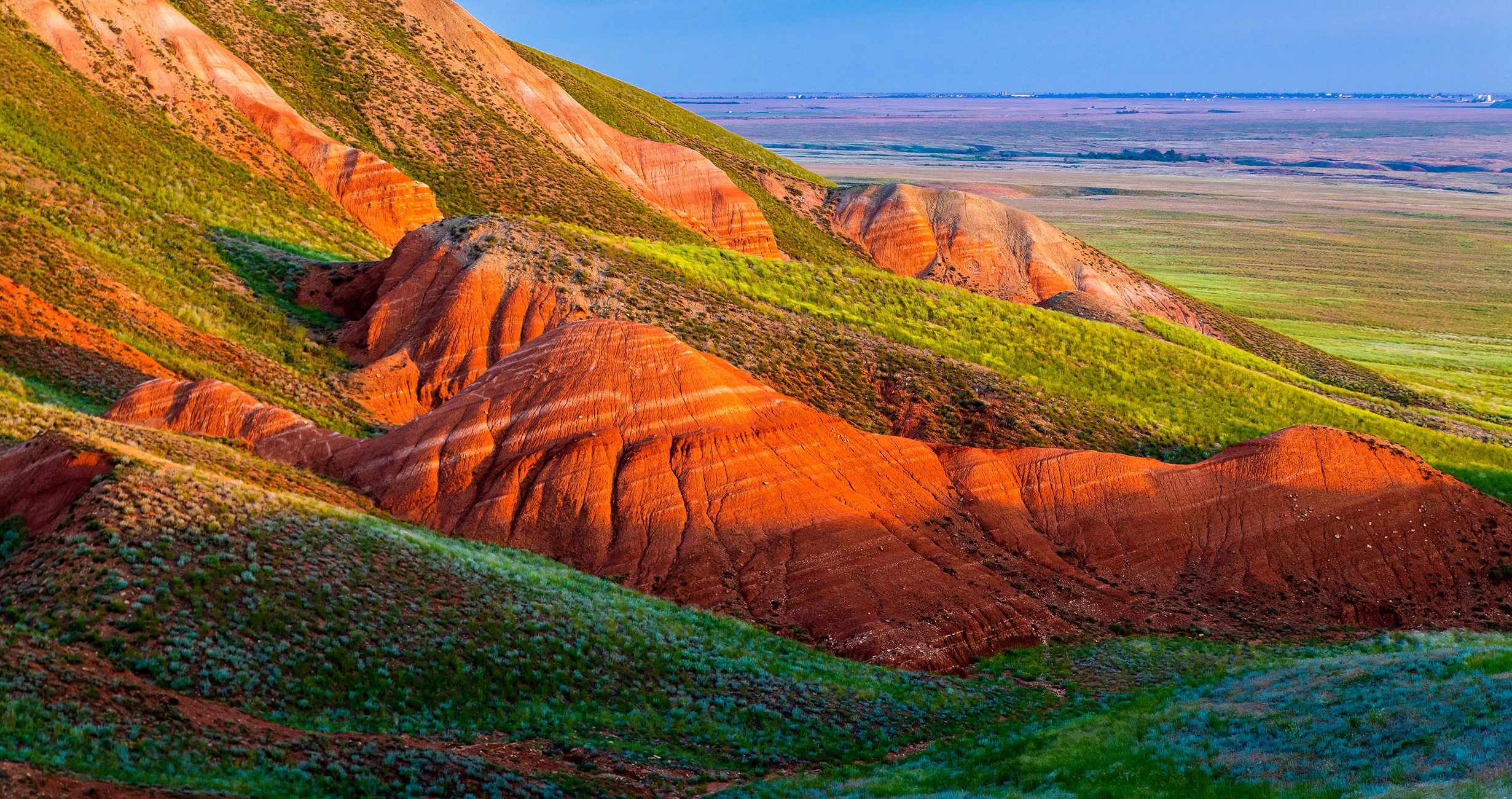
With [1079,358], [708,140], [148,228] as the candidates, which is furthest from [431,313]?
[708,140]

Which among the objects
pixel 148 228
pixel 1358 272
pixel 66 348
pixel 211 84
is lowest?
pixel 66 348

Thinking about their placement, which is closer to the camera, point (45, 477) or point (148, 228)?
point (45, 477)

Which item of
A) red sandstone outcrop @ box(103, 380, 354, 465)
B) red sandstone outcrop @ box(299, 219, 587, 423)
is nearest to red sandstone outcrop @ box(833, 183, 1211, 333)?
red sandstone outcrop @ box(299, 219, 587, 423)

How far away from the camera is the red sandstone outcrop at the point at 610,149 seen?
264ft

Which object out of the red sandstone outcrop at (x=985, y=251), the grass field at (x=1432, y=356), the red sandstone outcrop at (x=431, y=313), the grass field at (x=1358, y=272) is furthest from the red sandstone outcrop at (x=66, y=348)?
the grass field at (x=1358, y=272)

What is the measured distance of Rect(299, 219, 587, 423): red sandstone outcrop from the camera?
39781 millimetres

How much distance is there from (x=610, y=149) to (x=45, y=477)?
216 ft

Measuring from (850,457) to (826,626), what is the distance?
6.79 metres

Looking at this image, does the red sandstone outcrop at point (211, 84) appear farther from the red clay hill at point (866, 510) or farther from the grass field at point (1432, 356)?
the grass field at point (1432, 356)

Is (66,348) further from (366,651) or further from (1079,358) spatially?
(1079,358)

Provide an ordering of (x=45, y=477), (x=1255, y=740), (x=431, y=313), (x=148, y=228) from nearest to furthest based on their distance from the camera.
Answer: (x=1255, y=740) → (x=45, y=477) → (x=431, y=313) → (x=148, y=228)

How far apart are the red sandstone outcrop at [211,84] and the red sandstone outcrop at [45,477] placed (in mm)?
39718

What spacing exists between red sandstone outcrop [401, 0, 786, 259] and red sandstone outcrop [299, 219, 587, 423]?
34390 mm

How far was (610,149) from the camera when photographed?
8362cm
